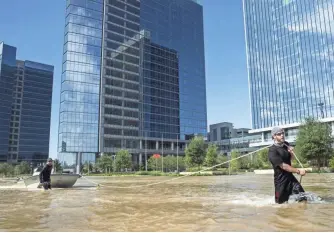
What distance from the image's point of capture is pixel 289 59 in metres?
104

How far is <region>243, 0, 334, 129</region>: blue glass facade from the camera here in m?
94.9

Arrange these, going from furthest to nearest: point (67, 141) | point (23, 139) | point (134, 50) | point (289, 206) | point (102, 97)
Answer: point (23, 139) < point (134, 50) < point (102, 97) < point (67, 141) < point (289, 206)

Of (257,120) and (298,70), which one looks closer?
(298,70)

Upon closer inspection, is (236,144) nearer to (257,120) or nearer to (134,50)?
(257,120)

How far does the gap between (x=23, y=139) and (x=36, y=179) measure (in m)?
156

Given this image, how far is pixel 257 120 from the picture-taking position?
367ft

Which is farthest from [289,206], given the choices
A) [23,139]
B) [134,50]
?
[23,139]

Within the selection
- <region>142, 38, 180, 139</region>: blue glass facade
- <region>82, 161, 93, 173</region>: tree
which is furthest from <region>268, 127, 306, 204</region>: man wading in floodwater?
<region>142, 38, 180, 139</region>: blue glass facade

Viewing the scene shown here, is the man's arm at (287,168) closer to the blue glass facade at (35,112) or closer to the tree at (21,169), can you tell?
the tree at (21,169)

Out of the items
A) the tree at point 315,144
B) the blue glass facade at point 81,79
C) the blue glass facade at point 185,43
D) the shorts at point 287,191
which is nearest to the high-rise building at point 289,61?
the blue glass facade at point 185,43

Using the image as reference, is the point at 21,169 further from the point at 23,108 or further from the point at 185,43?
the point at 185,43

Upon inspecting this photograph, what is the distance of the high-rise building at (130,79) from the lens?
10169 cm

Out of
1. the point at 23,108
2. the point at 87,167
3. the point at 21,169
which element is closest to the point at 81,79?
the point at 87,167

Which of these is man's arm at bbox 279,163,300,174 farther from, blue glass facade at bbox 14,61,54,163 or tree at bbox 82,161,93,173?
blue glass facade at bbox 14,61,54,163
